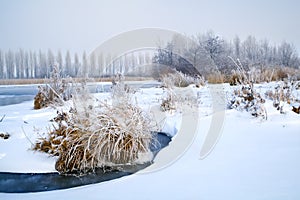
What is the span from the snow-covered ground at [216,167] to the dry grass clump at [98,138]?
1.16 ft

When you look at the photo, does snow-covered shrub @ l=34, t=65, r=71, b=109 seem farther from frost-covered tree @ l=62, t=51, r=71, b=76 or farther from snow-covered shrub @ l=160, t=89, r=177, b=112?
snow-covered shrub @ l=160, t=89, r=177, b=112

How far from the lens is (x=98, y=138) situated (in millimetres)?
4207

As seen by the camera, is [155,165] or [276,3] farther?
[276,3]

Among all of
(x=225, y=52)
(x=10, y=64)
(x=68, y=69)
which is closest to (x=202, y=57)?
(x=225, y=52)

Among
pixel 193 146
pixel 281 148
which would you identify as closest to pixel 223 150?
pixel 193 146

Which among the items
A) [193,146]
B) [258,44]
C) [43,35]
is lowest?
[193,146]

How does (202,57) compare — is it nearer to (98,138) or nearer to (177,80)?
(177,80)

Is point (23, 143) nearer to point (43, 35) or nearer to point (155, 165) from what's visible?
point (155, 165)

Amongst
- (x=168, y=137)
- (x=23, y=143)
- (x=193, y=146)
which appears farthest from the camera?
(x=168, y=137)

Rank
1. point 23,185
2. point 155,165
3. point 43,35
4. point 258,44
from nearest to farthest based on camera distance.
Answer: point 23,185 < point 155,165 < point 43,35 < point 258,44

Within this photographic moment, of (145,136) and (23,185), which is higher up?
(145,136)

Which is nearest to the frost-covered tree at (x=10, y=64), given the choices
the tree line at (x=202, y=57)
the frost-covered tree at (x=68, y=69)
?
the tree line at (x=202, y=57)

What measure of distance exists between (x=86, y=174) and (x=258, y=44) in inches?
1672

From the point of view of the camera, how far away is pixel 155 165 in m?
3.96
